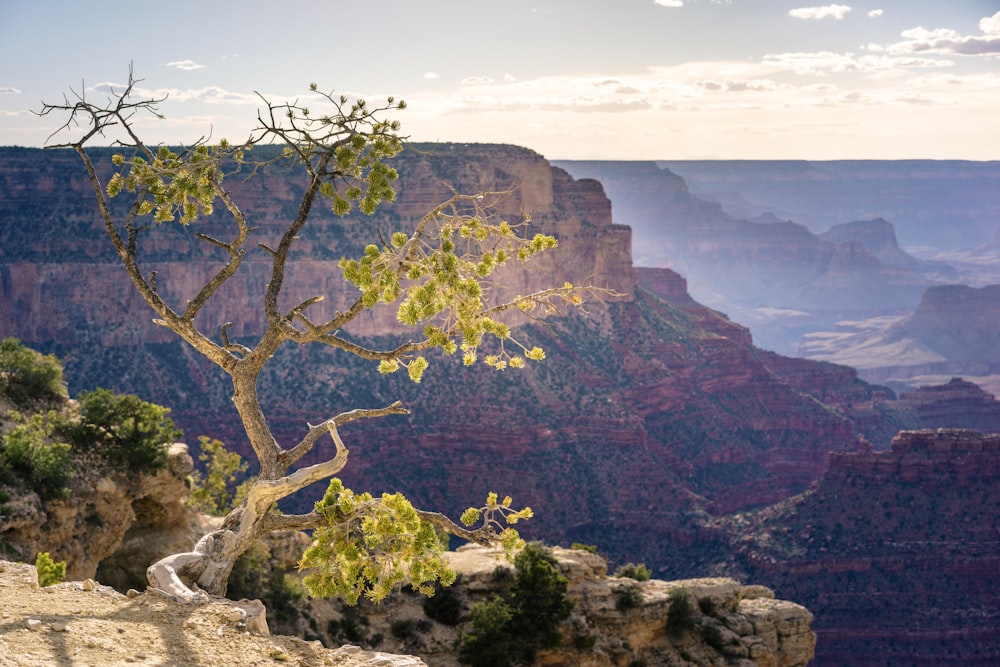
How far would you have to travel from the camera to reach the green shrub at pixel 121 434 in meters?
28.5

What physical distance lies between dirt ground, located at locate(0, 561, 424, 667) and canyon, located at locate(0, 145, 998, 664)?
48865 millimetres

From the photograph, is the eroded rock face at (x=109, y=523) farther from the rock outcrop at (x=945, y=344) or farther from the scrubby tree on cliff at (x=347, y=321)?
the rock outcrop at (x=945, y=344)

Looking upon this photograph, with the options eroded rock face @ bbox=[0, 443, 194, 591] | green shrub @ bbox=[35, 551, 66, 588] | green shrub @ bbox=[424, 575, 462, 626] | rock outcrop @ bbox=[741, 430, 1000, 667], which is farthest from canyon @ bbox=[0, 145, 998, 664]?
green shrub @ bbox=[35, 551, 66, 588]

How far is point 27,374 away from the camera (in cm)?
3034

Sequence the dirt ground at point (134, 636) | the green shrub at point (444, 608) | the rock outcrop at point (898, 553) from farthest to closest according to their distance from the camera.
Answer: the rock outcrop at point (898, 553)
the green shrub at point (444, 608)
the dirt ground at point (134, 636)

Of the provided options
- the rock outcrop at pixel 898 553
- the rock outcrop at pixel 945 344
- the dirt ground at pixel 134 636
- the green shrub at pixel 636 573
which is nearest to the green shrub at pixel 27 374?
the dirt ground at pixel 134 636

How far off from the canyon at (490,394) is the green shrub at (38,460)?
35.8 metres

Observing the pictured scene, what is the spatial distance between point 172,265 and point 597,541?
1541 inches

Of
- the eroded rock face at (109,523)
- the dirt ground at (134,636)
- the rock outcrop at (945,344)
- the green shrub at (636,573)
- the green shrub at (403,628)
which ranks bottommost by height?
the rock outcrop at (945,344)

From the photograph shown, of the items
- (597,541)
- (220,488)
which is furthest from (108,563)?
(597,541)

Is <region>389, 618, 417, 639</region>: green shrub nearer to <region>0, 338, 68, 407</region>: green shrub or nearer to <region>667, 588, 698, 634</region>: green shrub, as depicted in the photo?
<region>667, 588, 698, 634</region>: green shrub

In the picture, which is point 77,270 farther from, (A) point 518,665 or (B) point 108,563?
(A) point 518,665

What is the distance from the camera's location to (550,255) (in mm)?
92375

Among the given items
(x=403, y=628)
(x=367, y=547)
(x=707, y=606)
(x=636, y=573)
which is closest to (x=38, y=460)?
(x=403, y=628)
